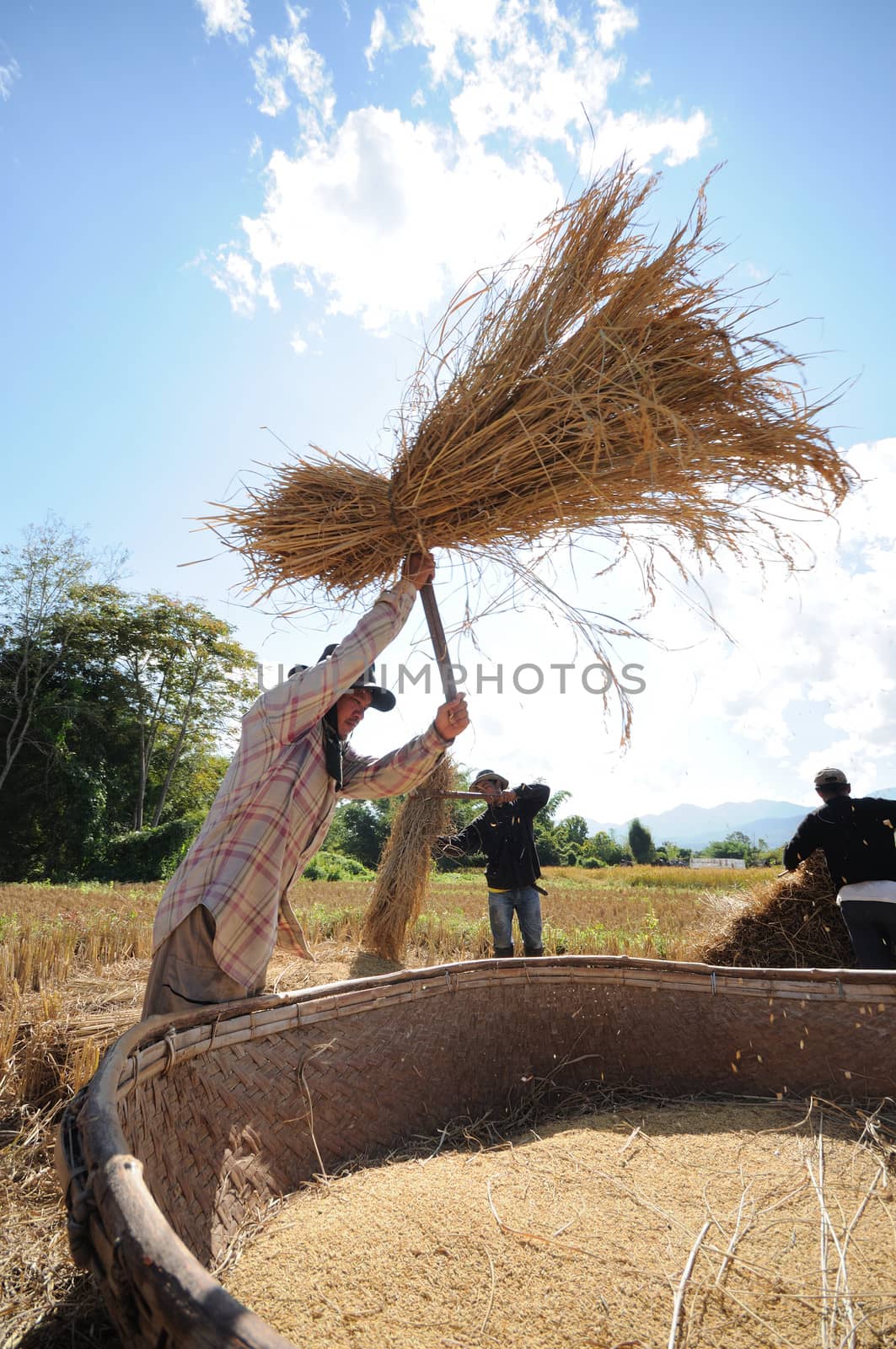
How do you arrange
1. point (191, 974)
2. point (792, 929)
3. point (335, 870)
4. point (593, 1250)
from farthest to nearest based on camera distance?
point (335, 870) < point (792, 929) < point (191, 974) < point (593, 1250)

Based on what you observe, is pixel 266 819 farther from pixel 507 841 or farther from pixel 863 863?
pixel 507 841

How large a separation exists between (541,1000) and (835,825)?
1.68 metres

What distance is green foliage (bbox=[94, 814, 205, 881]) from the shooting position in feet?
52.5

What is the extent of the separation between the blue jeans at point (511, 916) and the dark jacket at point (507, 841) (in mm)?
69

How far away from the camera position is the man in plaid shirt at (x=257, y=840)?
5.10 ft

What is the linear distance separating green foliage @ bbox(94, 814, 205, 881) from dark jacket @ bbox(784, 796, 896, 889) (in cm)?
1512

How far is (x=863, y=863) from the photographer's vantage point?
114 inches

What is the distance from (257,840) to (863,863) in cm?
248

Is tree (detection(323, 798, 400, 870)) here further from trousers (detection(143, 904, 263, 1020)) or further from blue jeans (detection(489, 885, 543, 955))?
trousers (detection(143, 904, 263, 1020))

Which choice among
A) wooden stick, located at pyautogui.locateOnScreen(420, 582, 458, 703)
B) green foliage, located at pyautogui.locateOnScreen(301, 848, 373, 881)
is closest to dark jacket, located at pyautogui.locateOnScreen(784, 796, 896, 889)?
wooden stick, located at pyautogui.locateOnScreen(420, 582, 458, 703)

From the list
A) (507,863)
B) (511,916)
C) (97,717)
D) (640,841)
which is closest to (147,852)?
(97,717)

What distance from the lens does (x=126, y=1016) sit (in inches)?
93.7

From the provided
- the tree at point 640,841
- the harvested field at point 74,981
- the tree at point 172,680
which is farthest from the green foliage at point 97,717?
the tree at point 640,841

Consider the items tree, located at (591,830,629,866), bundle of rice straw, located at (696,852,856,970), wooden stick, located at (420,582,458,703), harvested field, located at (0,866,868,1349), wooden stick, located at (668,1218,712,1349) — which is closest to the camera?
wooden stick, located at (668,1218,712,1349)
